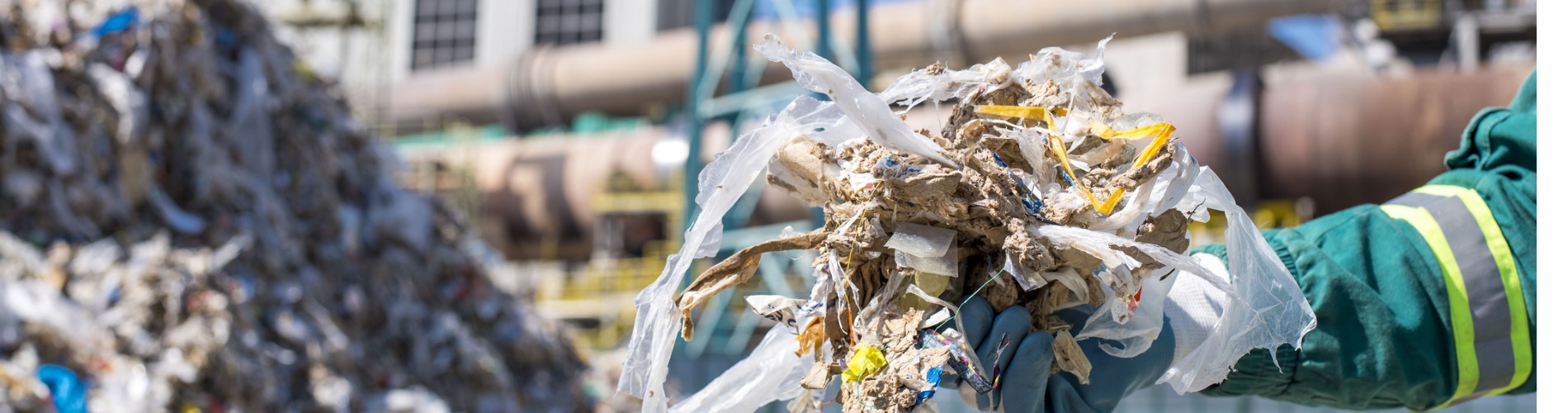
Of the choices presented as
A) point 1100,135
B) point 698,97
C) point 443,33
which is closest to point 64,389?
point 1100,135

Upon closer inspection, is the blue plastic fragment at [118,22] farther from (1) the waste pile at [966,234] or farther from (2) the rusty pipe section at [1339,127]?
(2) the rusty pipe section at [1339,127]

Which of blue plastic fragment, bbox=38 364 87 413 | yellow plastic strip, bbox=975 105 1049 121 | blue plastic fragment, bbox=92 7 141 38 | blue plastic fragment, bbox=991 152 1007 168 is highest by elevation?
yellow plastic strip, bbox=975 105 1049 121

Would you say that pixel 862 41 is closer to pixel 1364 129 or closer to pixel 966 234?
pixel 1364 129

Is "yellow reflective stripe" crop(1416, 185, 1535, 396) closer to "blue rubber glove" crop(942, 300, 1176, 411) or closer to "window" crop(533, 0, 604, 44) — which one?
"blue rubber glove" crop(942, 300, 1176, 411)

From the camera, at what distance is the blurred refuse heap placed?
3.45 meters

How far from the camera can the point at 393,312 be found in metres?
4.47

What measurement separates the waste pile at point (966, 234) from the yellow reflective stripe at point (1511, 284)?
1.31 feet

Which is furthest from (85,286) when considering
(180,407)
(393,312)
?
Result: (393,312)

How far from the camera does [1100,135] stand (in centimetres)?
120

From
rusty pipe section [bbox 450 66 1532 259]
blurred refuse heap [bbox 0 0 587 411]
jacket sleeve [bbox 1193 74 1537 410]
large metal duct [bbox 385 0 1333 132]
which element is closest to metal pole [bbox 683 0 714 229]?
large metal duct [bbox 385 0 1333 132]

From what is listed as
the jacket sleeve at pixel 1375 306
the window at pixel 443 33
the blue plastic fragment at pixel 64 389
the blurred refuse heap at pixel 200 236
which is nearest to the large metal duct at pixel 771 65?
the window at pixel 443 33

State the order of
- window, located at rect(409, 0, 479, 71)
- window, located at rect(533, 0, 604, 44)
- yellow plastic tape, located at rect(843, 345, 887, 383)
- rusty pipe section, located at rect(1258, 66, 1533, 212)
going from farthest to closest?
1. window, located at rect(409, 0, 479, 71)
2. window, located at rect(533, 0, 604, 44)
3. rusty pipe section, located at rect(1258, 66, 1533, 212)
4. yellow plastic tape, located at rect(843, 345, 887, 383)

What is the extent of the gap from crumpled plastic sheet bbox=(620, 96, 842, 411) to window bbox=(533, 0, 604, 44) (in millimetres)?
13713

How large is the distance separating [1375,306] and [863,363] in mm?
675
